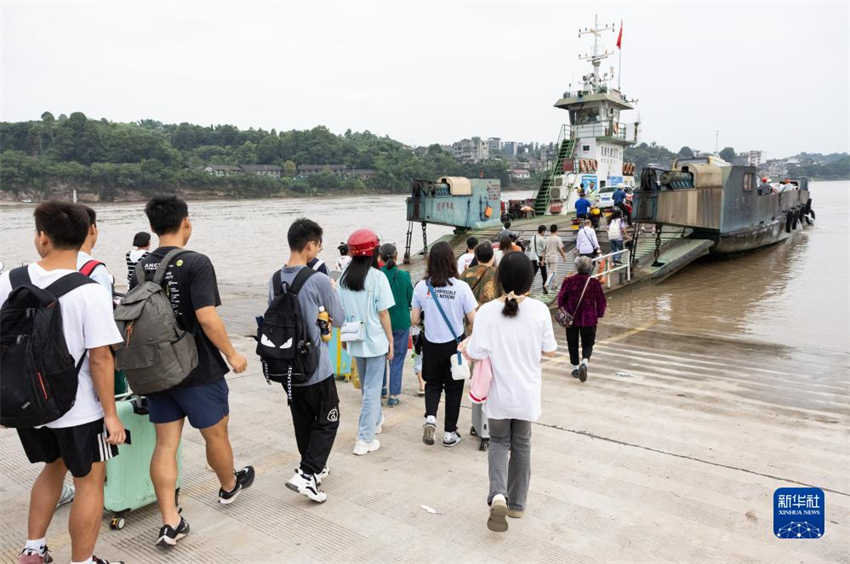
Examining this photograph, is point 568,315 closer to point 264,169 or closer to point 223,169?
point 223,169

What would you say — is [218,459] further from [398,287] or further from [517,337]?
[398,287]

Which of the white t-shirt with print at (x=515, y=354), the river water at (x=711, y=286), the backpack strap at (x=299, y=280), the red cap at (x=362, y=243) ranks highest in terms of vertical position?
the red cap at (x=362, y=243)

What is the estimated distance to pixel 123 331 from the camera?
2803 millimetres

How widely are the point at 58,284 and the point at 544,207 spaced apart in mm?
24615

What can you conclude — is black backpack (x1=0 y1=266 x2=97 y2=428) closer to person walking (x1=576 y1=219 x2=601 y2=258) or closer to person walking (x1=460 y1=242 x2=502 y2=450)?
person walking (x1=460 y1=242 x2=502 y2=450)

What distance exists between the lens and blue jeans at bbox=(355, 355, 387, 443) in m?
4.26

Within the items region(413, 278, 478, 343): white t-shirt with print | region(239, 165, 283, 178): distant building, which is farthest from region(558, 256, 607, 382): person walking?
region(239, 165, 283, 178): distant building

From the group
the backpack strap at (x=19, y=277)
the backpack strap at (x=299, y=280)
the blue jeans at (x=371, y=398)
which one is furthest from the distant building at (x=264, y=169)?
the backpack strap at (x=19, y=277)

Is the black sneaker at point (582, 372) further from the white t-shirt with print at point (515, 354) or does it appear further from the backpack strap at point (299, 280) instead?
the backpack strap at point (299, 280)

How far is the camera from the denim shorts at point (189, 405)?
9.87 ft

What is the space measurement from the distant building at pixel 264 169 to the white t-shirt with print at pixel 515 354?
88162 mm

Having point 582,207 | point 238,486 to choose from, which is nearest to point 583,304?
point 238,486

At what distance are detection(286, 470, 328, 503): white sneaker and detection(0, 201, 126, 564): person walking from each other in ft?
3.53

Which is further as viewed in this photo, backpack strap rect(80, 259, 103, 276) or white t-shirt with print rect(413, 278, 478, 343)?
white t-shirt with print rect(413, 278, 478, 343)
